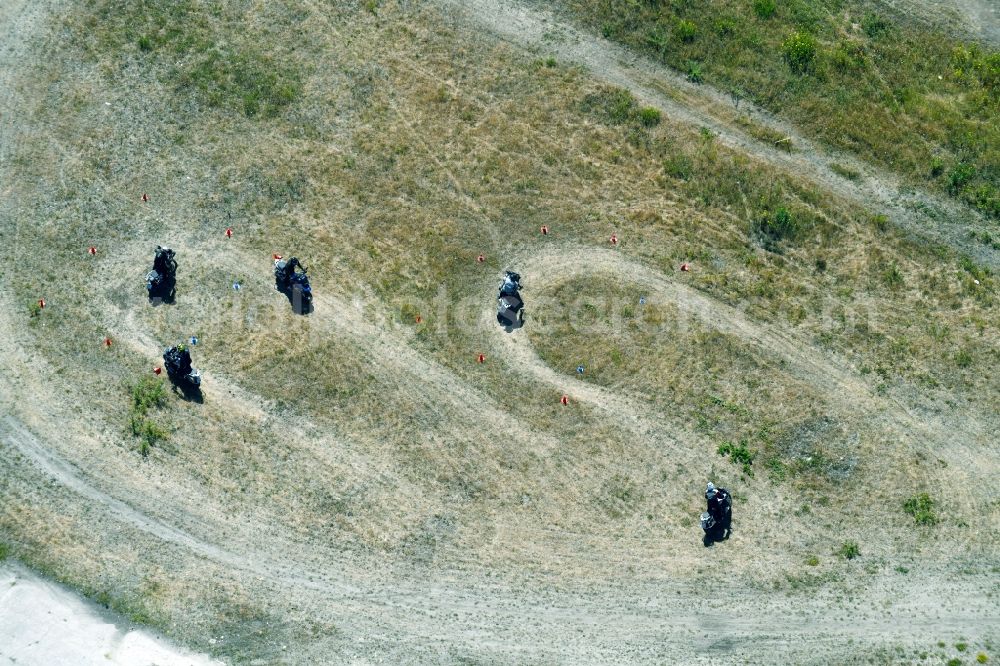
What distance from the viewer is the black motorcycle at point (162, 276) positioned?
145 feet

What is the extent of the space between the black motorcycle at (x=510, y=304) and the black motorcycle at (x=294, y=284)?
7568 mm

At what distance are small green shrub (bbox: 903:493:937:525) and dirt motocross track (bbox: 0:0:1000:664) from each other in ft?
3.40

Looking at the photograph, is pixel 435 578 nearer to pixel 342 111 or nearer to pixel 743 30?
pixel 342 111

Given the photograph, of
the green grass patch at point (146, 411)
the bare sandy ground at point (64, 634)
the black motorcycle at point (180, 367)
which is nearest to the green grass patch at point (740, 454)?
the bare sandy ground at point (64, 634)

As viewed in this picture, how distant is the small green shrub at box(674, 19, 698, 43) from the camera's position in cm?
→ 5134

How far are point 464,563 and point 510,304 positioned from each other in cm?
1072

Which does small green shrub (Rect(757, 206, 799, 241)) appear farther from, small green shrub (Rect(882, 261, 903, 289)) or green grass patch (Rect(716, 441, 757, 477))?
green grass patch (Rect(716, 441, 757, 477))

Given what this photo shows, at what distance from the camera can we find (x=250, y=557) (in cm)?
3944

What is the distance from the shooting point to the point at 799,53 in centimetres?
5097

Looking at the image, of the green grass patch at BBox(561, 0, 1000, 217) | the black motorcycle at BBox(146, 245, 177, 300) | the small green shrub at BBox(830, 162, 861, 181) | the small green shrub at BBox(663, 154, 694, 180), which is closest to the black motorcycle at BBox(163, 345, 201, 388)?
the black motorcycle at BBox(146, 245, 177, 300)

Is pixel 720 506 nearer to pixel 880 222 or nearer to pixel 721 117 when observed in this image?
pixel 880 222

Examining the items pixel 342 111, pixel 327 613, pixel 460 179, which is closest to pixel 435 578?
pixel 327 613

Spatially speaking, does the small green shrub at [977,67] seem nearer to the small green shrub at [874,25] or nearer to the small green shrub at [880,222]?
the small green shrub at [874,25]

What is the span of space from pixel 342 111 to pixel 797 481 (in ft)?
80.9
